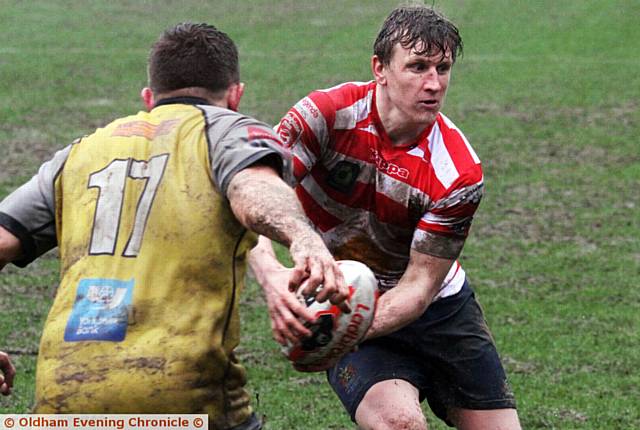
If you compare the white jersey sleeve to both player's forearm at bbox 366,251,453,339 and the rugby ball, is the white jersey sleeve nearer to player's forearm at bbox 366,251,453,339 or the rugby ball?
the rugby ball

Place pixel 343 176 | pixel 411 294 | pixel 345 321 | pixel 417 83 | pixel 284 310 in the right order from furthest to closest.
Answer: pixel 343 176, pixel 417 83, pixel 411 294, pixel 345 321, pixel 284 310

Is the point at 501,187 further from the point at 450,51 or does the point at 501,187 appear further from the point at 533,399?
the point at 450,51

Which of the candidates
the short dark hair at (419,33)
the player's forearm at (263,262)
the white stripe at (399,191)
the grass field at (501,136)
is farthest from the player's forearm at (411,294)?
the grass field at (501,136)

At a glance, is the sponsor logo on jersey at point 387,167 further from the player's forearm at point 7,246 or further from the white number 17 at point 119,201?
the player's forearm at point 7,246

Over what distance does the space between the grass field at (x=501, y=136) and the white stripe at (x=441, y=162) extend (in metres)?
2.23

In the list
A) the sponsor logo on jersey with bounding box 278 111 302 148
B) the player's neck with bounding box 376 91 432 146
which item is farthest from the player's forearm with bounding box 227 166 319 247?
the player's neck with bounding box 376 91 432 146

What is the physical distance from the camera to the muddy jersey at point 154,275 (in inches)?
140

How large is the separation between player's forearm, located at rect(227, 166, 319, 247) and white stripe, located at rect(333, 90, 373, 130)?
1644 millimetres

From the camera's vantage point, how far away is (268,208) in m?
3.34

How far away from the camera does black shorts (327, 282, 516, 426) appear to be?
5.09m

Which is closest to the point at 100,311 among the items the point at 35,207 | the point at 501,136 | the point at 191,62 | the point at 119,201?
the point at 119,201

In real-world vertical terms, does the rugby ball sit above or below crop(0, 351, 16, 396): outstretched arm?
above

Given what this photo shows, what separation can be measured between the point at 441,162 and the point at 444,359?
2.81 feet

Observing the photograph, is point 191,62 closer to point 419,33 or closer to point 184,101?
point 184,101
